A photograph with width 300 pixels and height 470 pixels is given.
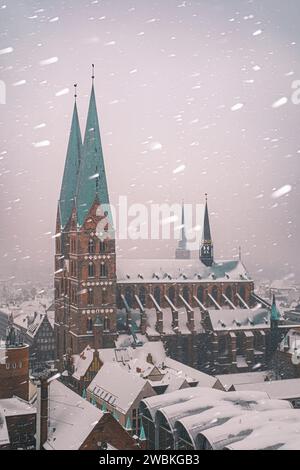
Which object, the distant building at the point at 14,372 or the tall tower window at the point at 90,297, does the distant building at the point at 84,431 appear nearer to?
the distant building at the point at 14,372

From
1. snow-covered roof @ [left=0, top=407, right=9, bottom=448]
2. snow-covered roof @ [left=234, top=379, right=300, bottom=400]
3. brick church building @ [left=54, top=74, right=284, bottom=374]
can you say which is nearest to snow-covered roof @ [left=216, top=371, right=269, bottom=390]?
snow-covered roof @ [left=234, top=379, right=300, bottom=400]

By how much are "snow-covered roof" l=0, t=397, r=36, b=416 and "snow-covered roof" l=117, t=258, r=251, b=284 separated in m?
7.78

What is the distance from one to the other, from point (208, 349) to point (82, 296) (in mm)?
3552

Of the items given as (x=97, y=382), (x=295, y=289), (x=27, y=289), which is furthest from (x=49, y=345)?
(x=295, y=289)

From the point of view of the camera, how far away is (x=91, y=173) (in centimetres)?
1417

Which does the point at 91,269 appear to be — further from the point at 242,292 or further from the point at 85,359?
the point at 242,292

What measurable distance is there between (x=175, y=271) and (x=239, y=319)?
226 cm

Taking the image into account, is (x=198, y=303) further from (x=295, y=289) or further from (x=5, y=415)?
(x=5, y=415)

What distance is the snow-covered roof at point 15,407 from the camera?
752cm

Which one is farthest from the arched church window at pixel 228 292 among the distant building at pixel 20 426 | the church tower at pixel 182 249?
the distant building at pixel 20 426

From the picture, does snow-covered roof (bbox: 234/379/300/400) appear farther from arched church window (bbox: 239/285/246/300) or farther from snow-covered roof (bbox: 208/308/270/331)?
arched church window (bbox: 239/285/246/300)

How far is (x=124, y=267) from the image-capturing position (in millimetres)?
16250

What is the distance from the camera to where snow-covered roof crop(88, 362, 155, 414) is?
31.0 feet

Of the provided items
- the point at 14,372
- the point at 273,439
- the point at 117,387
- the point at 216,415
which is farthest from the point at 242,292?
the point at 273,439
